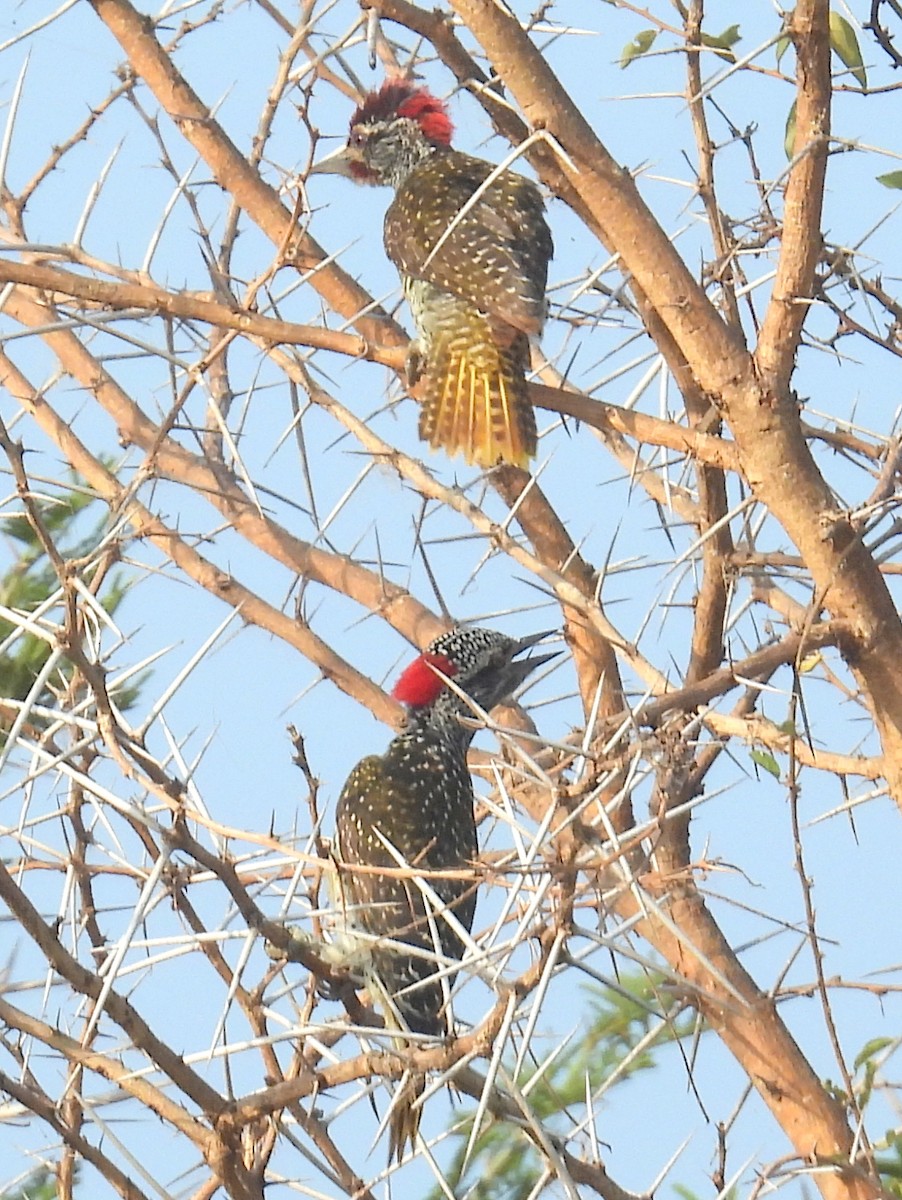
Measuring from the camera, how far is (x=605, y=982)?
7.59ft

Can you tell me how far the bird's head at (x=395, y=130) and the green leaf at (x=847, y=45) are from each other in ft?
8.88

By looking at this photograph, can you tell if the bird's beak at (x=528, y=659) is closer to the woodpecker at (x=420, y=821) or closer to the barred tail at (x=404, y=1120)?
the woodpecker at (x=420, y=821)

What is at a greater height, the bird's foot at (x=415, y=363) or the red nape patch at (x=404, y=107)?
the red nape patch at (x=404, y=107)

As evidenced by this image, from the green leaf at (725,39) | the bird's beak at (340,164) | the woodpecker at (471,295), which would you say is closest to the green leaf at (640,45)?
the green leaf at (725,39)

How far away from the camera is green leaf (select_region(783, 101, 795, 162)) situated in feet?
10.4

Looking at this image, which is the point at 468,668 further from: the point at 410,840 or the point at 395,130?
the point at 395,130

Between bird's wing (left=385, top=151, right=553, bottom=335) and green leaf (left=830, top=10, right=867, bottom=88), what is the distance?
1.53 m

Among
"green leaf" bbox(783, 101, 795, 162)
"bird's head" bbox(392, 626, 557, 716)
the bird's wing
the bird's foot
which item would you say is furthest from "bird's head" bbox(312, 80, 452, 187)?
"green leaf" bbox(783, 101, 795, 162)

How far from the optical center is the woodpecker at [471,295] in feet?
15.2

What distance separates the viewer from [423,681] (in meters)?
4.68

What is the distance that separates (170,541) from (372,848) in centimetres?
130

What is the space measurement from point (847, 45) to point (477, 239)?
6.25 feet

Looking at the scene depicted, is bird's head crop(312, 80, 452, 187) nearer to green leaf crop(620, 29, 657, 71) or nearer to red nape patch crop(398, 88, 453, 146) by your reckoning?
red nape patch crop(398, 88, 453, 146)

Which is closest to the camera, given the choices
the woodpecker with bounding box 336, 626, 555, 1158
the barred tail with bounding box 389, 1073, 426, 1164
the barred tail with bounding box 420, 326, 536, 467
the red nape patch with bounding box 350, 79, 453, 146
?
the barred tail with bounding box 389, 1073, 426, 1164
